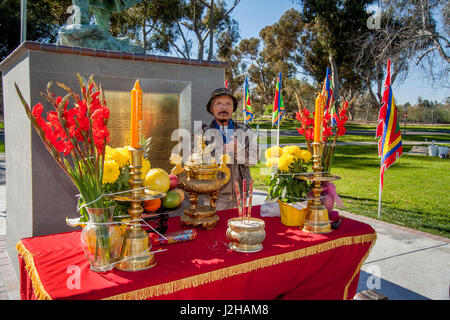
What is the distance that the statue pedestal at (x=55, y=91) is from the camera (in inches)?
111

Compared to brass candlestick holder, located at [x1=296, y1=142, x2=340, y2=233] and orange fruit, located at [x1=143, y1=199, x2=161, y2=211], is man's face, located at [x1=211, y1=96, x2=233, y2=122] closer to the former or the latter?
brass candlestick holder, located at [x1=296, y1=142, x2=340, y2=233]

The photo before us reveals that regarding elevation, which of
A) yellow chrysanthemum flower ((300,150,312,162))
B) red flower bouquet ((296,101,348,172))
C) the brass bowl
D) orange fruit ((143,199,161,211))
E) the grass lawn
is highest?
red flower bouquet ((296,101,348,172))

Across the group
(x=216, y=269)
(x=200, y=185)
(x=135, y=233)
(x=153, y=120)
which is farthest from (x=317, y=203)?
(x=153, y=120)

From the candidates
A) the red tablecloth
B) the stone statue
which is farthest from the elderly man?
the stone statue

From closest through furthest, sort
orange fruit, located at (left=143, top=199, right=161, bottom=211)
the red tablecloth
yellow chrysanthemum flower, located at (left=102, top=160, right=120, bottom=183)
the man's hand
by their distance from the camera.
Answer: the red tablecloth, yellow chrysanthemum flower, located at (left=102, top=160, right=120, bottom=183), orange fruit, located at (left=143, top=199, right=161, bottom=211), the man's hand

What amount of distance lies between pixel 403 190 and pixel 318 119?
6.73m

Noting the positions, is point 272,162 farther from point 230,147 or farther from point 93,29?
point 93,29

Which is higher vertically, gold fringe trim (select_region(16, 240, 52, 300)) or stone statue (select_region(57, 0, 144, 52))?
stone statue (select_region(57, 0, 144, 52))

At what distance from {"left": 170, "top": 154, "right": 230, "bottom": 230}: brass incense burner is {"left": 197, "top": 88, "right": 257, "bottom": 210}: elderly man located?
68cm

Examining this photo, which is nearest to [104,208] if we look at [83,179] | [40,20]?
[83,179]

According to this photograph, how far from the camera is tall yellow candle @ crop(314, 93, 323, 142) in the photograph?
1.93 metres

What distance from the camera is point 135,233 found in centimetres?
147

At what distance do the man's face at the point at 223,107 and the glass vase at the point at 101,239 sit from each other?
1.61 meters
